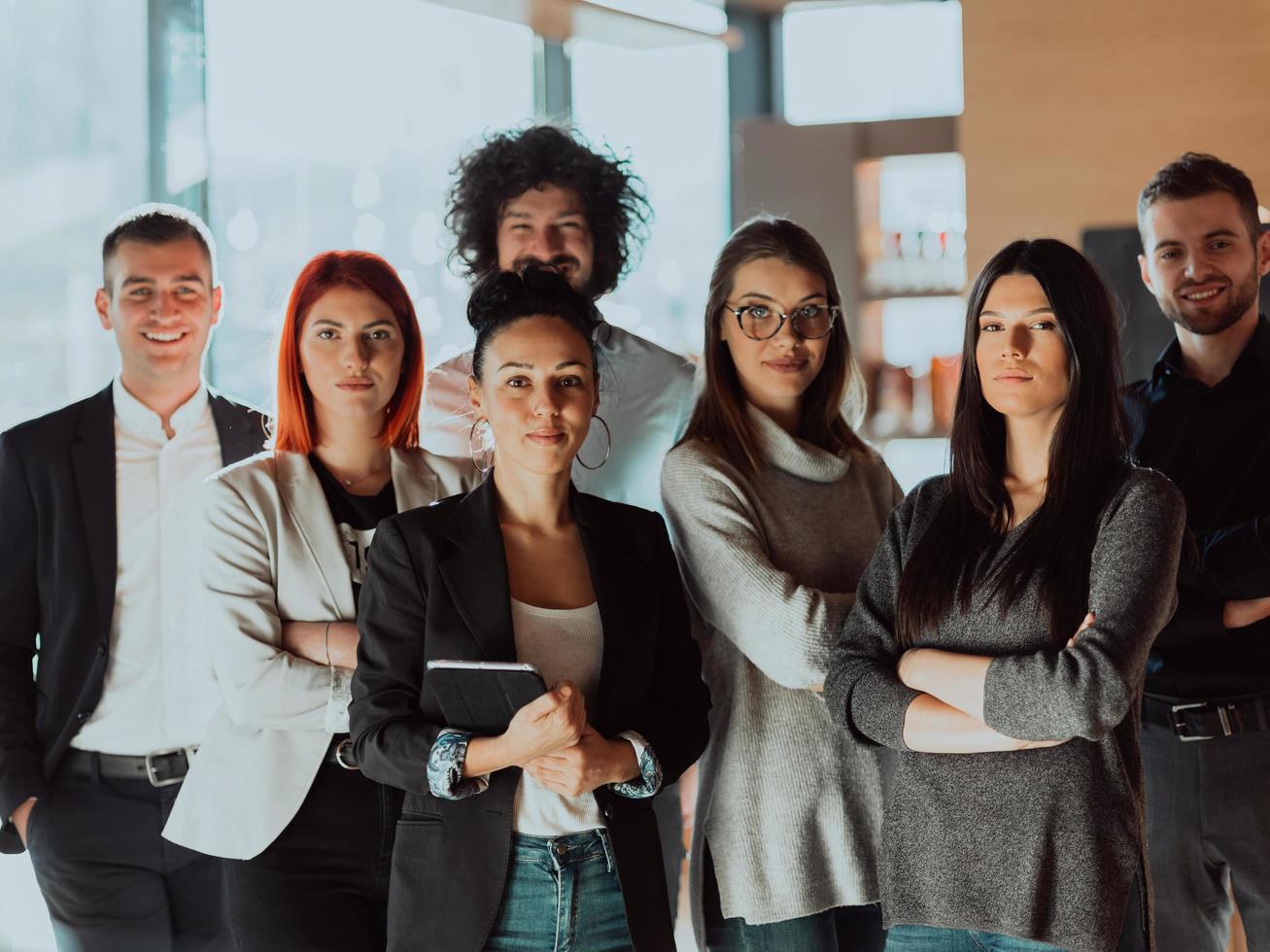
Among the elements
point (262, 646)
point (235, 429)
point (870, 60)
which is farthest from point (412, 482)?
point (870, 60)

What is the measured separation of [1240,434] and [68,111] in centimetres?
315

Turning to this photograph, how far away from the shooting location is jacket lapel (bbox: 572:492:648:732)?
6.28ft

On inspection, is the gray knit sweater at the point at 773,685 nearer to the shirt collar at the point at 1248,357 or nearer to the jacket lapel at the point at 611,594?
the jacket lapel at the point at 611,594

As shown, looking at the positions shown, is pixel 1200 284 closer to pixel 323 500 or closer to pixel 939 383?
pixel 323 500

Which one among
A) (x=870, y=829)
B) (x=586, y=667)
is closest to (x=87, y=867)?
(x=586, y=667)

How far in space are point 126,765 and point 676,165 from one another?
516 cm

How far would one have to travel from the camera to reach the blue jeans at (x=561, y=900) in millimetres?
1826

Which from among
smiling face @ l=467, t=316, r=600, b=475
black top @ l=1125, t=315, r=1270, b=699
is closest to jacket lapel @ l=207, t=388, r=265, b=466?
smiling face @ l=467, t=316, r=600, b=475

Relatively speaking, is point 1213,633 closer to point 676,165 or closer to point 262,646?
point 262,646

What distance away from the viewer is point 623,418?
2.89 meters

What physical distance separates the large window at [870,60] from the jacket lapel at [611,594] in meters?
5.32

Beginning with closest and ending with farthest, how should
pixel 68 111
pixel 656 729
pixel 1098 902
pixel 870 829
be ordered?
pixel 1098 902
pixel 656 729
pixel 870 829
pixel 68 111

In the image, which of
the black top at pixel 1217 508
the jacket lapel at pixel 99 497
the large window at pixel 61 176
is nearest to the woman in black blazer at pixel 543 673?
the jacket lapel at pixel 99 497

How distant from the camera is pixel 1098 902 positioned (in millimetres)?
1768
